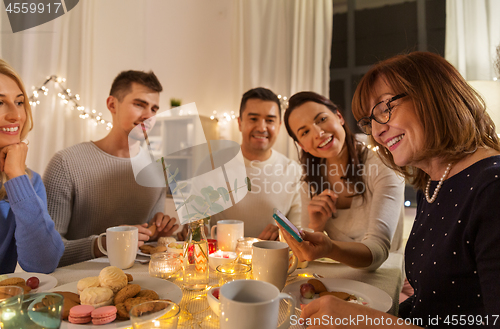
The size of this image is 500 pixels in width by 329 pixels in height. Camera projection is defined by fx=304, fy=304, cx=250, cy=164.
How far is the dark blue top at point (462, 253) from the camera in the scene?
0.56 m

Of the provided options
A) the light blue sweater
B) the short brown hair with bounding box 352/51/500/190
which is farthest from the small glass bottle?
the short brown hair with bounding box 352/51/500/190

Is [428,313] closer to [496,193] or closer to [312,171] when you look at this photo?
[496,193]

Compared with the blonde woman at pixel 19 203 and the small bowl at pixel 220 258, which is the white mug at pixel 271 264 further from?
the blonde woman at pixel 19 203

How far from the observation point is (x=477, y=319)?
0.64 meters

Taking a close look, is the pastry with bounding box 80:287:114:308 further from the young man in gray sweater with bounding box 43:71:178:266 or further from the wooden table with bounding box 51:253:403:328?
the young man in gray sweater with bounding box 43:71:178:266

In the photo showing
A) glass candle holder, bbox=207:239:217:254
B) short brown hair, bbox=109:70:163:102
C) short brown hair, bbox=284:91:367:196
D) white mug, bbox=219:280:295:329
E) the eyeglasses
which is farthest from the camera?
short brown hair, bbox=109:70:163:102

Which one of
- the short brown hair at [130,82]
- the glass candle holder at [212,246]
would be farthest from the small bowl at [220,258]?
the short brown hair at [130,82]

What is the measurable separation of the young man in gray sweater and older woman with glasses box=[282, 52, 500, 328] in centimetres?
95

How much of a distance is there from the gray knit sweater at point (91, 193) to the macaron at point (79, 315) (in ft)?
3.01

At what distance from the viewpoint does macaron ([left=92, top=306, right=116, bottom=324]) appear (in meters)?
0.59

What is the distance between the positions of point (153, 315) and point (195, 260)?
1.05ft

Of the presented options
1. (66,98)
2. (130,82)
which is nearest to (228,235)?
(130,82)

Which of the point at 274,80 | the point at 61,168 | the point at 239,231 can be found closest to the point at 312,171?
the point at 239,231

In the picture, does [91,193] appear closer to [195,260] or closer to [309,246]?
[195,260]
